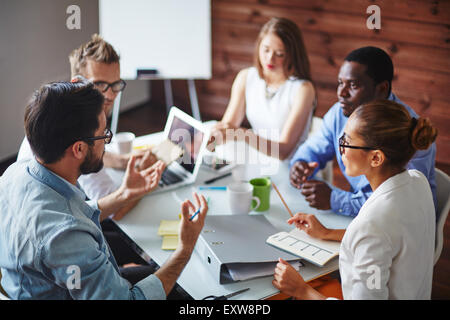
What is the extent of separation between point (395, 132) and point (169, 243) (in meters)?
0.79

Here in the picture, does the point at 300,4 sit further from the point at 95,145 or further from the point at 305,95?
the point at 95,145

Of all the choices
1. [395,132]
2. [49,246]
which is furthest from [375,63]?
[49,246]

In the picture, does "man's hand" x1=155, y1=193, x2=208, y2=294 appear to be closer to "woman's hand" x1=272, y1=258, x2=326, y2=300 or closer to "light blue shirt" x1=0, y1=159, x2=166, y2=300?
"light blue shirt" x1=0, y1=159, x2=166, y2=300

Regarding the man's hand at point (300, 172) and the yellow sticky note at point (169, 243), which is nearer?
the yellow sticky note at point (169, 243)

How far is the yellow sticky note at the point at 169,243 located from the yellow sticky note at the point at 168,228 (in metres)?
0.02

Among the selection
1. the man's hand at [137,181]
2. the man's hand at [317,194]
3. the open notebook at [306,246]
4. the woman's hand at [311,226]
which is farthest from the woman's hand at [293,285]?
the man's hand at [137,181]

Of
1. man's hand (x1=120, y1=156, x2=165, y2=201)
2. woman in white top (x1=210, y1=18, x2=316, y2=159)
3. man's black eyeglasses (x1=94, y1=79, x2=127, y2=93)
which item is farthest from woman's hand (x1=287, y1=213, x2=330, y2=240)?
man's black eyeglasses (x1=94, y1=79, x2=127, y2=93)

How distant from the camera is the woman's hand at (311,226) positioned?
147 centimetres

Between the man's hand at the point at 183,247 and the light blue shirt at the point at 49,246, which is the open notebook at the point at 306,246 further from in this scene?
the light blue shirt at the point at 49,246

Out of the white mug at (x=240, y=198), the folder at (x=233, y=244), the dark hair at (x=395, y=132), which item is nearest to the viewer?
the dark hair at (x=395, y=132)

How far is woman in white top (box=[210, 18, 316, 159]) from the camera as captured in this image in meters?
2.36

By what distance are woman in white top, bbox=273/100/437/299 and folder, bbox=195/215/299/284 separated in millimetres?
86
